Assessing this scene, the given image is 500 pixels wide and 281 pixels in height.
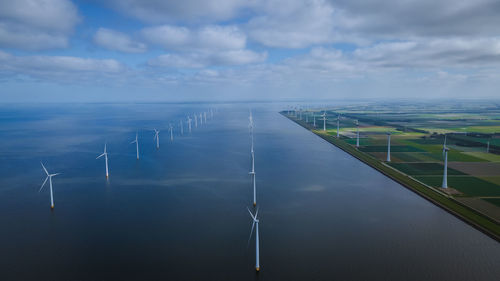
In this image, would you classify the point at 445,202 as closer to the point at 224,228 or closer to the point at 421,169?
the point at 421,169

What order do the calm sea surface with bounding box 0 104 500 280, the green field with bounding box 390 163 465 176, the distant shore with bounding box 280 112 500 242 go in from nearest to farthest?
the calm sea surface with bounding box 0 104 500 280 → the distant shore with bounding box 280 112 500 242 → the green field with bounding box 390 163 465 176

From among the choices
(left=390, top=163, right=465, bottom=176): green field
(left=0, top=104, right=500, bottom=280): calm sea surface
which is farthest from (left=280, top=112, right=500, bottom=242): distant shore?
(left=390, top=163, right=465, bottom=176): green field

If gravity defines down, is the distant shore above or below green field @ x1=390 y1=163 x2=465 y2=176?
below

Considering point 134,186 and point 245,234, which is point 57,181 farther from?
point 245,234

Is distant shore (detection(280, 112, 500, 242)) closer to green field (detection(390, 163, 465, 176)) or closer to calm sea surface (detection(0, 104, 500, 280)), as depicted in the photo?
calm sea surface (detection(0, 104, 500, 280))

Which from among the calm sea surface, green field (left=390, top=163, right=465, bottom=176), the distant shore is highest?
green field (left=390, top=163, right=465, bottom=176)

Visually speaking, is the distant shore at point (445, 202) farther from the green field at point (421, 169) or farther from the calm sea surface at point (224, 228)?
the green field at point (421, 169)

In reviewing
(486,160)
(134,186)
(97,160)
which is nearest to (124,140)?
(97,160)

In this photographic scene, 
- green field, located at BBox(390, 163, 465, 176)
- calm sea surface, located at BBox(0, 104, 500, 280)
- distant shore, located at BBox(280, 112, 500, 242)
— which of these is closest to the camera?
calm sea surface, located at BBox(0, 104, 500, 280)
